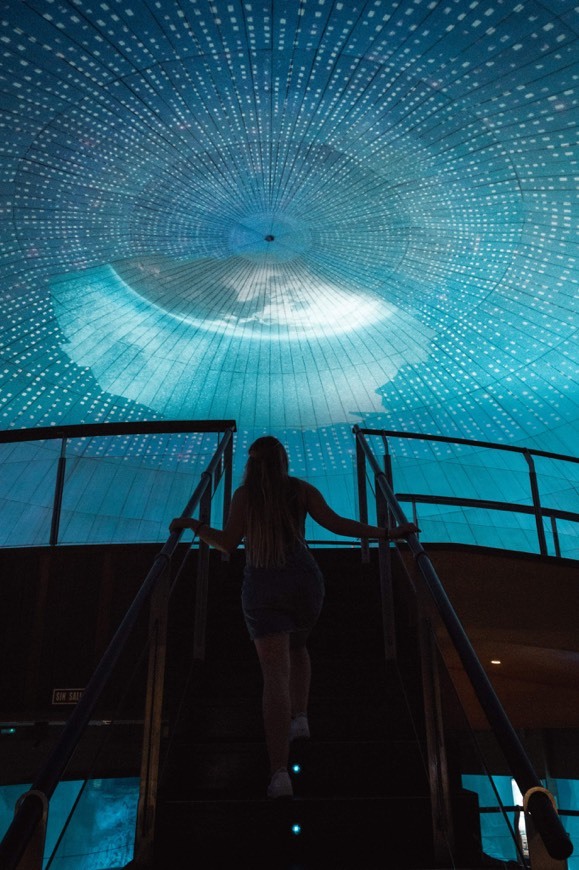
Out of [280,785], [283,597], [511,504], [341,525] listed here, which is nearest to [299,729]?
[280,785]

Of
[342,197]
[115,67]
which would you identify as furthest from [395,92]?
[115,67]

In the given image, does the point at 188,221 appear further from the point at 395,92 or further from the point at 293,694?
the point at 293,694

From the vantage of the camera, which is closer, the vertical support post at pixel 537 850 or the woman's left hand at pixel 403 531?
the vertical support post at pixel 537 850

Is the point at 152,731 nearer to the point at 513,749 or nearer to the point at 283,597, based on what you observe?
the point at 283,597

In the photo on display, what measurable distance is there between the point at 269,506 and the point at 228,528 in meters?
0.21

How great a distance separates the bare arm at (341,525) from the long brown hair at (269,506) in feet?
0.26

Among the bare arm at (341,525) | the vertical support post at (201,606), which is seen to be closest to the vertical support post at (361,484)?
the vertical support post at (201,606)

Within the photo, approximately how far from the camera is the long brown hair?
3.02m

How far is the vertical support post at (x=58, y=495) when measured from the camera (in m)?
5.31

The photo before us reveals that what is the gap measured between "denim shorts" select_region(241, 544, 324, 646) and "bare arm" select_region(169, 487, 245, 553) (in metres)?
0.16

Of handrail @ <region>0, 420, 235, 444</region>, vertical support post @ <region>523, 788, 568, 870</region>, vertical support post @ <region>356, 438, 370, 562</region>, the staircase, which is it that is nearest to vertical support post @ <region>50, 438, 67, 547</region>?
handrail @ <region>0, 420, 235, 444</region>

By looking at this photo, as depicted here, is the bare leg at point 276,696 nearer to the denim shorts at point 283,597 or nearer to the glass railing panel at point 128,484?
the denim shorts at point 283,597

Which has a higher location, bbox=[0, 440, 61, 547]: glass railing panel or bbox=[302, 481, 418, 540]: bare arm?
bbox=[0, 440, 61, 547]: glass railing panel

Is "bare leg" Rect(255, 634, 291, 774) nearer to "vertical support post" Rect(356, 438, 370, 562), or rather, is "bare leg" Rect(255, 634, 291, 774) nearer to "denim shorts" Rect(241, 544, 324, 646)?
"denim shorts" Rect(241, 544, 324, 646)
